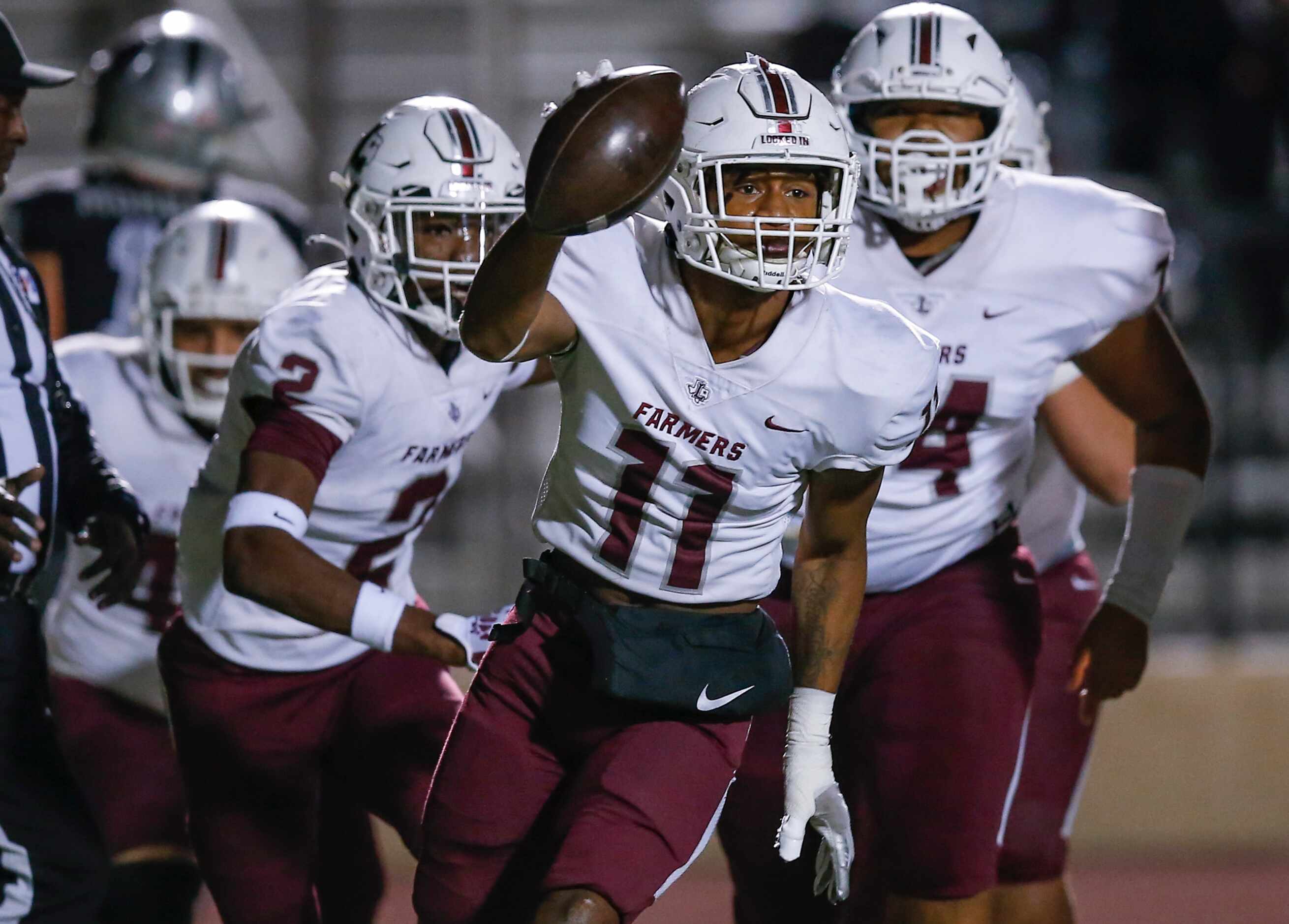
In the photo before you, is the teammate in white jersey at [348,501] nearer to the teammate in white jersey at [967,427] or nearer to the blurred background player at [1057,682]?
the teammate in white jersey at [967,427]

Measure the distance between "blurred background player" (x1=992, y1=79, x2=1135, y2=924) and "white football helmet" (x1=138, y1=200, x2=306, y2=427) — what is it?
1.52 m

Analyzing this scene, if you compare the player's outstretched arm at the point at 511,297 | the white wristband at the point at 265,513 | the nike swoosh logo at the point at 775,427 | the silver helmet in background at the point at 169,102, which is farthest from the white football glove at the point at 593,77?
the silver helmet in background at the point at 169,102

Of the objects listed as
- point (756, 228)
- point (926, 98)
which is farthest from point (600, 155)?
point (926, 98)

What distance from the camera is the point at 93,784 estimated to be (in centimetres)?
353

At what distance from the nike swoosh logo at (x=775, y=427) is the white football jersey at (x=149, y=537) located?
1497 millimetres

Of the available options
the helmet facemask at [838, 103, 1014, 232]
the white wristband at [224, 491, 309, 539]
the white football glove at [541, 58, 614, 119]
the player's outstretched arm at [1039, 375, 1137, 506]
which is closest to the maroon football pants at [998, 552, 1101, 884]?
the player's outstretched arm at [1039, 375, 1137, 506]

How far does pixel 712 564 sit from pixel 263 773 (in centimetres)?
96

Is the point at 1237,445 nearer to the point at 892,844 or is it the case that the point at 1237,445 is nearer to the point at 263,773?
the point at 892,844

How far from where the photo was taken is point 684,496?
2.55 metres

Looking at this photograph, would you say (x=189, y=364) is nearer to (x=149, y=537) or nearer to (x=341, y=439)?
(x=149, y=537)

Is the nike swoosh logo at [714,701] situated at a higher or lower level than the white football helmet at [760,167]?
lower

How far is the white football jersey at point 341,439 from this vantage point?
2.82m

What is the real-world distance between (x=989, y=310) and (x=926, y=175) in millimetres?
267

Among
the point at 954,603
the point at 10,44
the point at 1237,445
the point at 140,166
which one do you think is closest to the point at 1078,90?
the point at 1237,445
